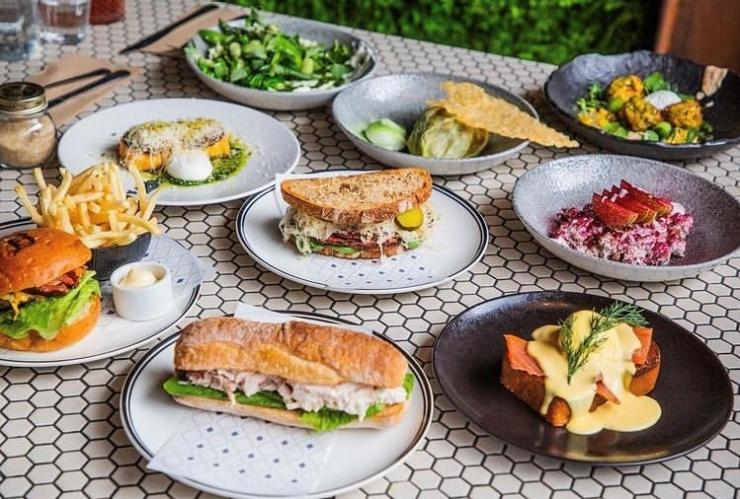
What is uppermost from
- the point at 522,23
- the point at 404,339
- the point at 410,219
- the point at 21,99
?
the point at 21,99

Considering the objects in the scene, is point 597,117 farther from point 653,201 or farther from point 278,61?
point 278,61

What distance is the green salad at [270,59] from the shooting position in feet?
9.27

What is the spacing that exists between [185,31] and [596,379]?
212 cm

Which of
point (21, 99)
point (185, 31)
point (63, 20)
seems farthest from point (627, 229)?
point (63, 20)

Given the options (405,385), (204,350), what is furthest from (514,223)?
(204,350)

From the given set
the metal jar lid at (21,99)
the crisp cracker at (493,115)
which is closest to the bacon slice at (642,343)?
the crisp cracker at (493,115)

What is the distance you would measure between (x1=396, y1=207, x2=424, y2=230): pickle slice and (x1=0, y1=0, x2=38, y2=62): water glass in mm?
1537

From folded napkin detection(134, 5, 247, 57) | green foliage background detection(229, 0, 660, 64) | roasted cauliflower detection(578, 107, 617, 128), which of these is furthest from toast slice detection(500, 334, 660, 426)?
green foliage background detection(229, 0, 660, 64)

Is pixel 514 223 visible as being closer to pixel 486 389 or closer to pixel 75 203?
pixel 486 389

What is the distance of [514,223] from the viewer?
2.35 metres

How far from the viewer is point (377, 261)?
83.4 inches

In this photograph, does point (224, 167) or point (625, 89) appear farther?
point (625, 89)

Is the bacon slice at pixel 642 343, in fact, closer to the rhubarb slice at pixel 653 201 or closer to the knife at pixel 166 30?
the rhubarb slice at pixel 653 201

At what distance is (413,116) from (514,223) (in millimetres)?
609
